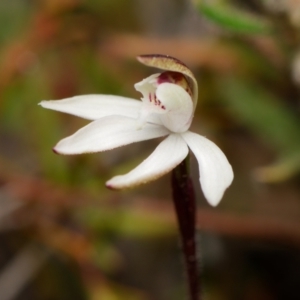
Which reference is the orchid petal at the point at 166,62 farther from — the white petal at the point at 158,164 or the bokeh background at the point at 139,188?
the bokeh background at the point at 139,188

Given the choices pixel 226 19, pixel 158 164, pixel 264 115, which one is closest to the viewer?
pixel 158 164

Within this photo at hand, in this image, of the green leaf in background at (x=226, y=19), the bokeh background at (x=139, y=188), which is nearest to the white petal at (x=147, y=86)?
the green leaf in background at (x=226, y=19)

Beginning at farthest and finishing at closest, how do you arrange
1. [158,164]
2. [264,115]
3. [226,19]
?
Answer: [264,115], [226,19], [158,164]

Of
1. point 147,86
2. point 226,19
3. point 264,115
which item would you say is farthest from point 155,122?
point 264,115

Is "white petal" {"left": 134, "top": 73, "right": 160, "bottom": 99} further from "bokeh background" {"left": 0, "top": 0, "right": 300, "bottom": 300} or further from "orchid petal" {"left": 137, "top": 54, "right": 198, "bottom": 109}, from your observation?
"bokeh background" {"left": 0, "top": 0, "right": 300, "bottom": 300}

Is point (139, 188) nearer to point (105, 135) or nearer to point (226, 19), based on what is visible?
point (226, 19)

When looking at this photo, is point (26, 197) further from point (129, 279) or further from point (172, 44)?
point (172, 44)

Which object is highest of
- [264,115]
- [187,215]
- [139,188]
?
[187,215]
